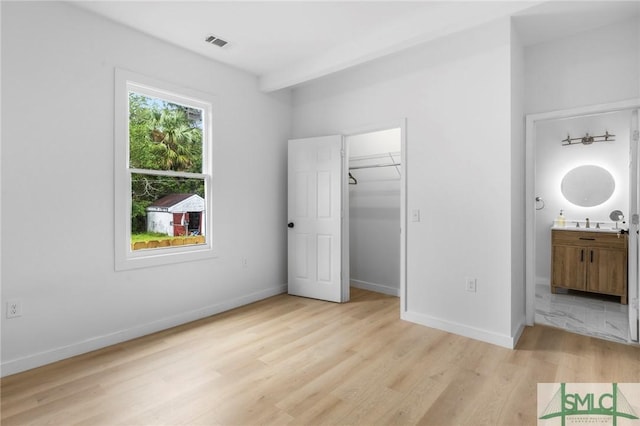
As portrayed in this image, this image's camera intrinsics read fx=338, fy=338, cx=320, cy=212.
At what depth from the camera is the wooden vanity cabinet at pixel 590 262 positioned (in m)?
3.96

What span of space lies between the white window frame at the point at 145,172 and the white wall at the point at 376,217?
1.77m

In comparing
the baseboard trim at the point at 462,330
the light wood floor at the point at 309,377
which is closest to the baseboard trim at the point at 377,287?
the baseboard trim at the point at 462,330

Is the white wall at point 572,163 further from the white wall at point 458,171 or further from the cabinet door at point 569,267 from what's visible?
the white wall at point 458,171

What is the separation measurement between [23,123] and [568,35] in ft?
14.7

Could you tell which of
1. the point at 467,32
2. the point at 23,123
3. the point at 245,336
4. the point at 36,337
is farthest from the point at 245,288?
the point at 467,32

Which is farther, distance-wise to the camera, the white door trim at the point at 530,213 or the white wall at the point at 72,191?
the white door trim at the point at 530,213

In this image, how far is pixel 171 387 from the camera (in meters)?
2.19

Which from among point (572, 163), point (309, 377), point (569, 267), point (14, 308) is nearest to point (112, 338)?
point (14, 308)

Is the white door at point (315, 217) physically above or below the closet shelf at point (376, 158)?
below

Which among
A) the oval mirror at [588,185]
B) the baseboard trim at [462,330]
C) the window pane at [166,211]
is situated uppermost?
the oval mirror at [588,185]

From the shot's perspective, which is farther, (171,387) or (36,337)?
(36,337)

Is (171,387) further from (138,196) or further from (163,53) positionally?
(163,53)
